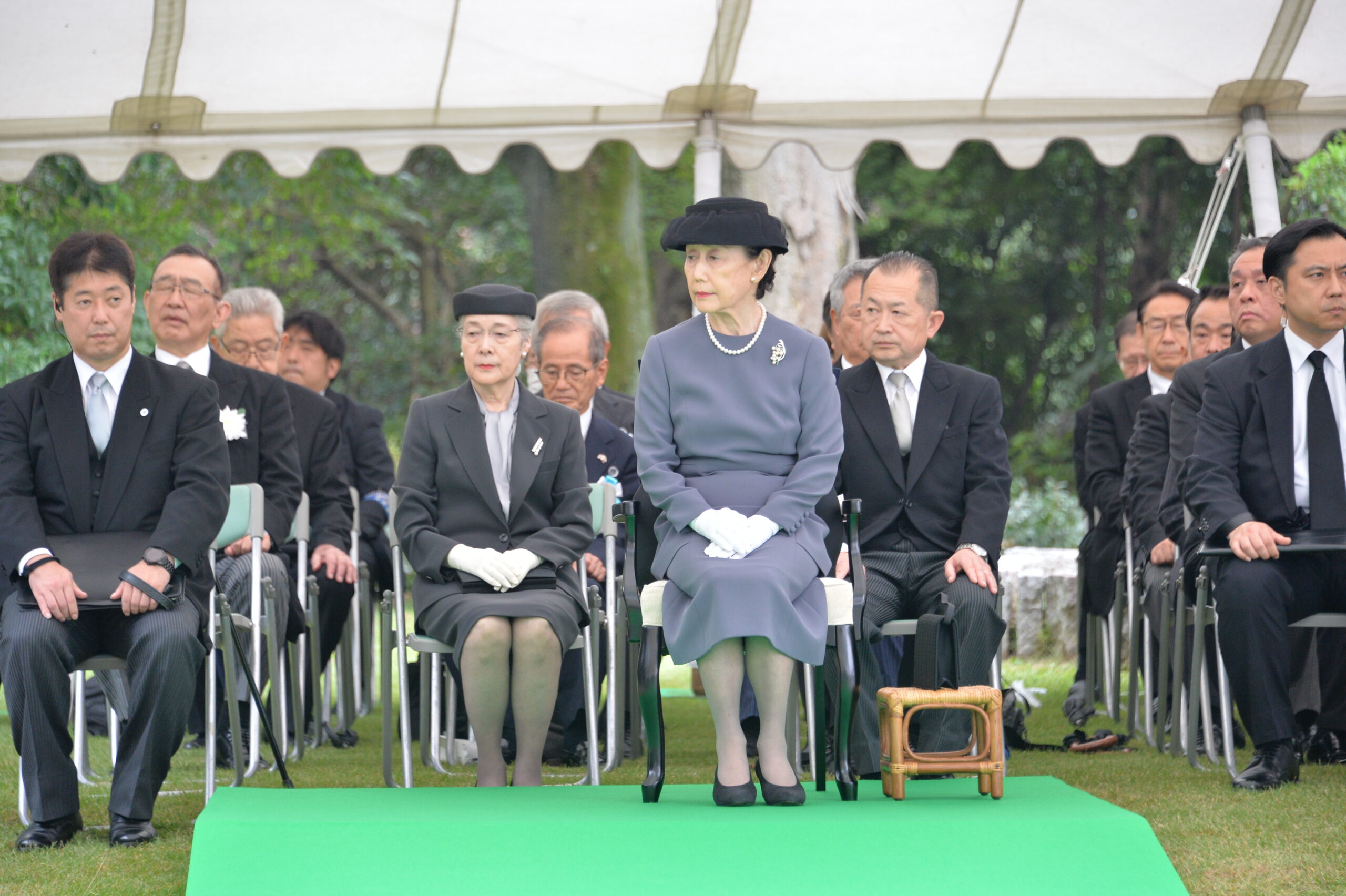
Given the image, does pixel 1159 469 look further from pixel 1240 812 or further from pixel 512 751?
pixel 512 751

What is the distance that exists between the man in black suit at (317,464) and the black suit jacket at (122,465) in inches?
67.9

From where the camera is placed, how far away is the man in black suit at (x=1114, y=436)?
22.5ft

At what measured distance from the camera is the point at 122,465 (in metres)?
4.60

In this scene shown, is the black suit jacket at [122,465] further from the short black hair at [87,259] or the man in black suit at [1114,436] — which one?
the man in black suit at [1114,436]

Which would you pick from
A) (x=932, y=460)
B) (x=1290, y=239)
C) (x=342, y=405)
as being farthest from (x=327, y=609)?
(x=1290, y=239)

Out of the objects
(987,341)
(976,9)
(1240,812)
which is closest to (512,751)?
(1240,812)

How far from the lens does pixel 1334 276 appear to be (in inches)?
196

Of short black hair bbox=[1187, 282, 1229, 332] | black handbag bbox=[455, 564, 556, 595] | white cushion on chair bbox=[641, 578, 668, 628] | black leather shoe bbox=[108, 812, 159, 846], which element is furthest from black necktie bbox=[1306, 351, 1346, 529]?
black leather shoe bbox=[108, 812, 159, 846]

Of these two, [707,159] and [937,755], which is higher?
[707,159]

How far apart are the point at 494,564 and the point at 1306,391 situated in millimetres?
2757

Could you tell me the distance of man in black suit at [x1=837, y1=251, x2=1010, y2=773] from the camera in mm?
5074

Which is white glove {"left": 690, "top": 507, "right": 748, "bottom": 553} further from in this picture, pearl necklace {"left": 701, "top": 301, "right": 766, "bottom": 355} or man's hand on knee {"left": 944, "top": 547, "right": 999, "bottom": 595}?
man's hand on knee {"left": 944, "top": 547, "right": 999, "bottom": 595}

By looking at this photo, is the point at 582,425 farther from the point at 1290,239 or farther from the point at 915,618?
the point at 1290,239

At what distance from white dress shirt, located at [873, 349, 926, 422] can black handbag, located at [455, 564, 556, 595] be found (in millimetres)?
1355
